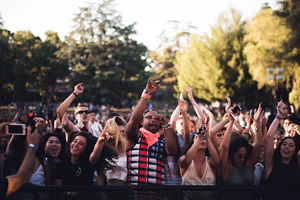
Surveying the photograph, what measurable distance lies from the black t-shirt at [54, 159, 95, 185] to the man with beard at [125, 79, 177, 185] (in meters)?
0.48

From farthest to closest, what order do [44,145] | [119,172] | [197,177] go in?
[119,172], [44,145], [197,177]

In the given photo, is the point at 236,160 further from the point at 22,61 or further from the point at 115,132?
the point at 22,61

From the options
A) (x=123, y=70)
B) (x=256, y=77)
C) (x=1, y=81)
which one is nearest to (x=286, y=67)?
(x=256, y=77)

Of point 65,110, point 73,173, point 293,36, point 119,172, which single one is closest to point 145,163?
point 73,173

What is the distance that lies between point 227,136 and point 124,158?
1.48m

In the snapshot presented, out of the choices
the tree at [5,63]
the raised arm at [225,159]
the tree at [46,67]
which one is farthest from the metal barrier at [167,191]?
the tree at [46,67]

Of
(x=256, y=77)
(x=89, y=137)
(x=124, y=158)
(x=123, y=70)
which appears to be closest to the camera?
(x=89, y=137)

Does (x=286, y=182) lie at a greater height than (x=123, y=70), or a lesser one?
lesser

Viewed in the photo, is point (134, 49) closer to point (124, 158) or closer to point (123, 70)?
point (123, 70)

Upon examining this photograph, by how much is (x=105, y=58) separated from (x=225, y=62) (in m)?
19.0

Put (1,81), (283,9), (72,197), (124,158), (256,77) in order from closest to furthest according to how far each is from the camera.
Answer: (72,197) → (124,158) → (283,9) → (256,77) → (1,81)

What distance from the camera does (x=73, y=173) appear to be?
13.5 ft

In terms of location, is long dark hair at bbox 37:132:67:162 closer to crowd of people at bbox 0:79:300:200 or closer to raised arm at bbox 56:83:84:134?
crowd of people at bbox 0:79:300:200

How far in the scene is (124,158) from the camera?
505cm
